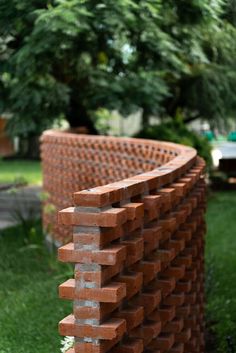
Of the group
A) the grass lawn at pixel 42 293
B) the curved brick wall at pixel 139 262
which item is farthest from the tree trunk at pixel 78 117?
the curved brick wall at pixel 139 262

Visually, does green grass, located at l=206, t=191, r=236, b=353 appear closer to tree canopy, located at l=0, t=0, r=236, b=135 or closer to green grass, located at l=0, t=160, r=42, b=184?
tree canopy, located at l=0, t=0, r=236, b=135

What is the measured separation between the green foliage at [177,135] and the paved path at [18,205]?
260cm

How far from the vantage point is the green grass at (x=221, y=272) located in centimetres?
719

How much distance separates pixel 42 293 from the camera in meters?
7.91

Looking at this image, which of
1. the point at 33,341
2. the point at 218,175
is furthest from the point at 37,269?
the point at 218,175

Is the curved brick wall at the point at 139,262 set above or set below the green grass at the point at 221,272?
above

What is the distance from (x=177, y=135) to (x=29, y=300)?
31.8 ft

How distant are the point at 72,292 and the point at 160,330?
103 centimetres

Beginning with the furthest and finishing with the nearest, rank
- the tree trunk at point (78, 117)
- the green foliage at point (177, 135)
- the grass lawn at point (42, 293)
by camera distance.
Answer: the green foliage at point (177, 135), the tree trunk at point (78, 117), the grass lawn at point (42, 293)

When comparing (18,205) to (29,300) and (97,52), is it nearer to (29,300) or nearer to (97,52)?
(97,52)

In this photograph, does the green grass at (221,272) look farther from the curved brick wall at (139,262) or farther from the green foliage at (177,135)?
the green foliage at (177,135)

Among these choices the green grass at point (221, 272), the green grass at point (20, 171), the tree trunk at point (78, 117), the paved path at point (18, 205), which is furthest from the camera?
the green grass at point (20, 171)

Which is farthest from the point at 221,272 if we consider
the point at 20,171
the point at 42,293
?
the point at 20,171

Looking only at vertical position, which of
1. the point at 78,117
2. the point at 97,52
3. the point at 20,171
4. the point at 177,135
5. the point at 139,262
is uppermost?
the point at 97,52
